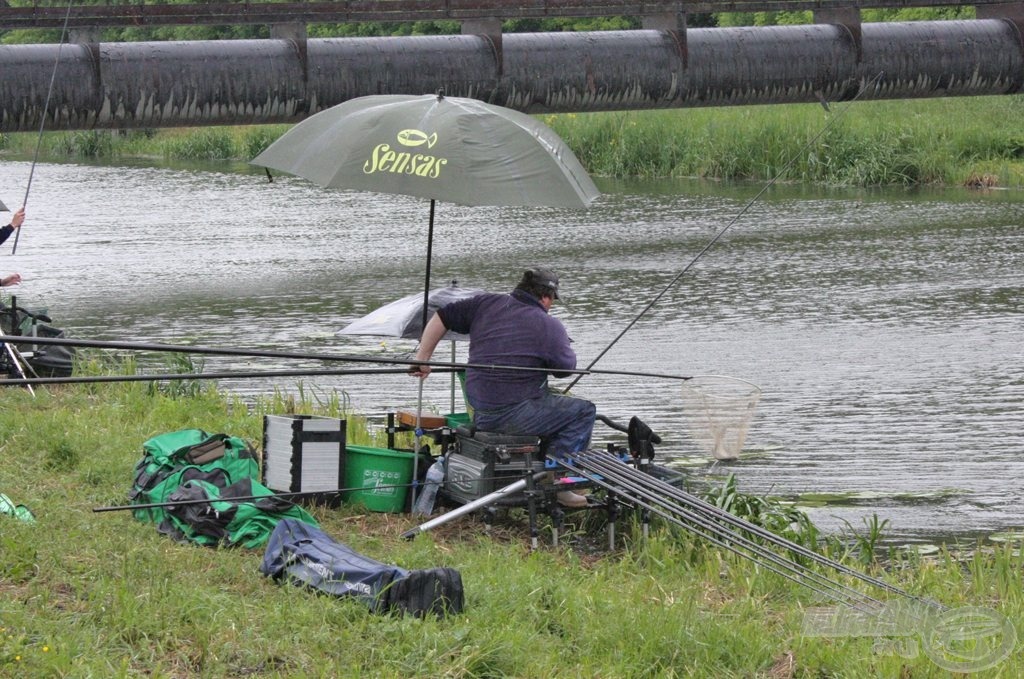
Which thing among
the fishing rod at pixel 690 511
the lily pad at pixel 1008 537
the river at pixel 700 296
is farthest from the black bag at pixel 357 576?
the lily pad at pixel 1008 537

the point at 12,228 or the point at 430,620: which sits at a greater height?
the point at 12,228

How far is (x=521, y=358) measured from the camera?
24.8 feet

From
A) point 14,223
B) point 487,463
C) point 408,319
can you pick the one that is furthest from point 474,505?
point 14,223

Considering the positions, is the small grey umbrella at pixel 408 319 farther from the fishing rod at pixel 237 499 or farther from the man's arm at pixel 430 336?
the fishing rod at pixel 237 499

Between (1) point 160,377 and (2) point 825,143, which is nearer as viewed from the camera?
(1) point 160,377

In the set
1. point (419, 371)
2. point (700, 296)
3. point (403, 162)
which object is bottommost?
point (700, 296)

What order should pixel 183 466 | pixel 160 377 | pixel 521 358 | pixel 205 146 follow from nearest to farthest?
pixel 160 377
pixel 183 466
pixel 521 358
pixel 205 146

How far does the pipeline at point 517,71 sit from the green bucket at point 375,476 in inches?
280

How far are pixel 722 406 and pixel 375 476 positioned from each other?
5.83 ft

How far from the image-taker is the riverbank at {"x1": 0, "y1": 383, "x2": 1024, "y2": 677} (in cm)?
527

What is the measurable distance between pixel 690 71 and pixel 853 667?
10910 millimetres

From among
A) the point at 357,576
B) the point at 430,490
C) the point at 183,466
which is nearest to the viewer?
the point at 357,576

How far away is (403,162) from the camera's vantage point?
7.24 metres

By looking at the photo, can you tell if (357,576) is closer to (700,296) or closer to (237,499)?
(237,499)
